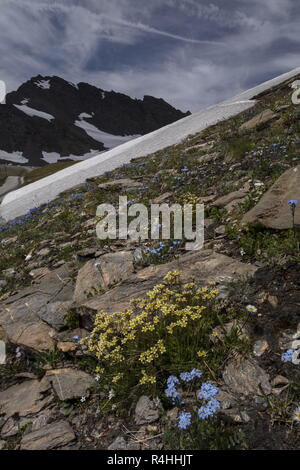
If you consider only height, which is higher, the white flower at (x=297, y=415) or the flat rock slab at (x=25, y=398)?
the white flower at (x=297, y=415)

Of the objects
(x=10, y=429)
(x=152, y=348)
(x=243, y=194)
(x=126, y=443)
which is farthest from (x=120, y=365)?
(x=243, y=194)

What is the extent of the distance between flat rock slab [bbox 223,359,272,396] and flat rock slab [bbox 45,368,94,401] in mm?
1710

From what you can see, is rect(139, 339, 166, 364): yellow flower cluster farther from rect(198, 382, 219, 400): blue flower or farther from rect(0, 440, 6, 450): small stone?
rect(0, 440, 6, 450): small stone

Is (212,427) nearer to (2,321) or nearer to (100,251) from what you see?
(2,321)

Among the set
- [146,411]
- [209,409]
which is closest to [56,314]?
[146,411]

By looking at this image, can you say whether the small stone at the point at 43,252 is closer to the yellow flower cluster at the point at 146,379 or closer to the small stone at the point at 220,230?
the small stone at the point at 220,230

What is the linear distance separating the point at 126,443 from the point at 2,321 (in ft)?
12.2

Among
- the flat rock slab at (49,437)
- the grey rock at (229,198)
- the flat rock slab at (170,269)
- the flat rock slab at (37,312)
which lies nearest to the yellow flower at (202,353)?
the flat rock slab at (170,269)

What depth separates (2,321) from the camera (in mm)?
5852

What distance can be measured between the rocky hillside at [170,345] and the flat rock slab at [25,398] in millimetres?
19

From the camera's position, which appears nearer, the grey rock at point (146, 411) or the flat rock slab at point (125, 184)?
the grey rock at point (146, 411)

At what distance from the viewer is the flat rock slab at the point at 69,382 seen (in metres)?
3.92

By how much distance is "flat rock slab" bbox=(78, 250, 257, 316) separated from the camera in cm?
480

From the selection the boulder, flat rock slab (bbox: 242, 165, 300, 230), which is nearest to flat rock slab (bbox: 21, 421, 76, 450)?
flat rock slab (bbox: 242, 165, 300, 230)
